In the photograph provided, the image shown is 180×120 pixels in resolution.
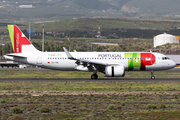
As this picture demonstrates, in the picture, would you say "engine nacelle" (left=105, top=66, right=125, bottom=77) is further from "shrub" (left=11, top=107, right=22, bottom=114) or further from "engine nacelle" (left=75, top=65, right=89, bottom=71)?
"shrub" (left=11, top=107, right=22, bottom=114)

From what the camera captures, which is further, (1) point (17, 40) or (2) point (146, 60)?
(1) point (17, 40)

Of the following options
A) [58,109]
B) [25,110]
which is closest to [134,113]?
[58,109]

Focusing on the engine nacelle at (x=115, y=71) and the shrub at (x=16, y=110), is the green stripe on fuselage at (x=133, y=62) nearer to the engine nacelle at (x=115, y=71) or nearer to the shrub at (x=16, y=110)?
the engine nacelle at (x=115, y=71)

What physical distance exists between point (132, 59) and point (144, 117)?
93.2ft

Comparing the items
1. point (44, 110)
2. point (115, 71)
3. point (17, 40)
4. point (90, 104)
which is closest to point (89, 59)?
point (115, 71)

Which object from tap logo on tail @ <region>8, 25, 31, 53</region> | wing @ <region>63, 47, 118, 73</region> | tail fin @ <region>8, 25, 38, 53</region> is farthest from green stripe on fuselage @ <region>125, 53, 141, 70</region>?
tap logo on tail @ <region>8, 25, 31, 53</region>

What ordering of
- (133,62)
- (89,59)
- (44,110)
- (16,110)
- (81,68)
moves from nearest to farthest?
(16,110) < (44,110) < (81,68) < (133,62) < (89,59)

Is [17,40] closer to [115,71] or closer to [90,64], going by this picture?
[90,64]

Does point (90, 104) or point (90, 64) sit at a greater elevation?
point (90, 64)

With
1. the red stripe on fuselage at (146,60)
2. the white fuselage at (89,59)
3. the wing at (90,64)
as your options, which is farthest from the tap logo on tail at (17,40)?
the red stripe on fuselage at (146,60)

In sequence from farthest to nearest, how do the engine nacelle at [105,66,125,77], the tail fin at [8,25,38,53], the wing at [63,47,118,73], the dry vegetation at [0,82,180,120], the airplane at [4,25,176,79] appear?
the tail fin at [8,25,38,53] → the airplane at [4,25,176,79] → the wing at [63,47,118,73] → the engine nacelle at [105,66,125,77] → the dry vegetation at [0,82,180,120]

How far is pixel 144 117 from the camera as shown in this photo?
2167 centimetres

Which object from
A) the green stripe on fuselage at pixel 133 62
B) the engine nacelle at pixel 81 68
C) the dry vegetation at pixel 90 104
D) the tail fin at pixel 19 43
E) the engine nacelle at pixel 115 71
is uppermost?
the tail fin at pixel 19 43

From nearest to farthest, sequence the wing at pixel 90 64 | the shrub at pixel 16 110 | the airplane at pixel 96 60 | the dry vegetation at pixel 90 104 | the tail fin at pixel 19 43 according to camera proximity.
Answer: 1. the dry vegetation at pixel 90 104
2. the shrub at pixel 16 110
3. the wing at pixel 90 64
4. the airplane at pixel 96 60
5. the tail fin at pixel 19 43
